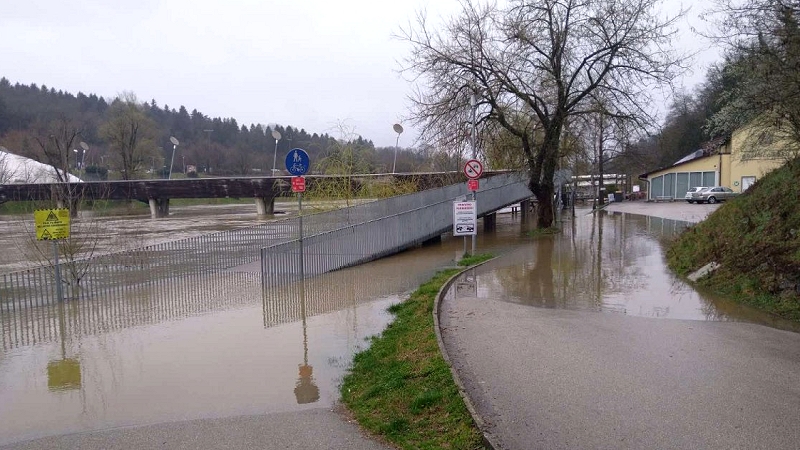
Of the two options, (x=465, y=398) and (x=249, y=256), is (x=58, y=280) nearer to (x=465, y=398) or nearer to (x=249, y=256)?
(x=249, y=256)

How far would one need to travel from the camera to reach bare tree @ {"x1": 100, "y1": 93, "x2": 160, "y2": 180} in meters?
72.0

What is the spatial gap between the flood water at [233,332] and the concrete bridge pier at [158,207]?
45281 mm

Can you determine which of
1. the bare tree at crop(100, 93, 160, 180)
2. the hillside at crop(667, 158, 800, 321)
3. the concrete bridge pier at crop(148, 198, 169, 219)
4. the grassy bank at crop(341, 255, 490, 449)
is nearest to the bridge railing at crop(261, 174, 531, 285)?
the grassy bank at crop(341, 255, 490, 449)

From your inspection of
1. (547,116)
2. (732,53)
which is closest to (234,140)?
(547,116)

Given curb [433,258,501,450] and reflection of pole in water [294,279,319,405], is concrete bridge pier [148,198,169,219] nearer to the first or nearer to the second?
curb [433,258,501,450]

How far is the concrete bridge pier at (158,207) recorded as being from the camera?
57625 millimetres

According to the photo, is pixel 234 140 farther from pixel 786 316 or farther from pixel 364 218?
pixel 786 316

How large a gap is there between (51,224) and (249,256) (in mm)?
6751

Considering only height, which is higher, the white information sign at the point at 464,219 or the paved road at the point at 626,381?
the white information sign at the point at 464,219

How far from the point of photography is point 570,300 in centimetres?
1130

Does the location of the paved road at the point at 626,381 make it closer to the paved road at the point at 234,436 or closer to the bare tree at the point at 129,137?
the paved road at the point at 234,436

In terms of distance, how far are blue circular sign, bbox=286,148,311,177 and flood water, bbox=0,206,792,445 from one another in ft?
8.33

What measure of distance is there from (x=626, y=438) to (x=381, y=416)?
6.93ft

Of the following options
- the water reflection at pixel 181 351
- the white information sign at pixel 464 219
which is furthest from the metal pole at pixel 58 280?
the white information sign at pixel 464 219
